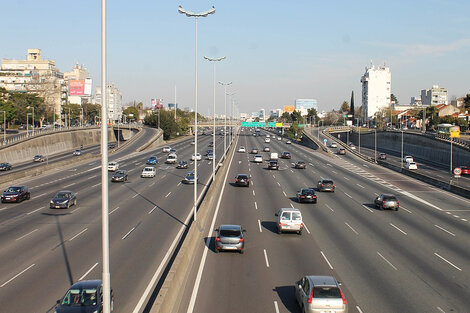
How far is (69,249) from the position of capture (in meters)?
22.1

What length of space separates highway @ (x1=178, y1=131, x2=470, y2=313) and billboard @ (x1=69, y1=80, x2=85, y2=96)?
341 feet

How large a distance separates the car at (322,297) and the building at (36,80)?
161 metres

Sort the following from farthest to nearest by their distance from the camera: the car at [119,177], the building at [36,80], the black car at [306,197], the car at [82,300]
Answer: the building at [36,80], the car at [119,177], the black car at [306,197], the car at [82,300]

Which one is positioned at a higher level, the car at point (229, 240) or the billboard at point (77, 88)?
the billboard at point (77, 88)

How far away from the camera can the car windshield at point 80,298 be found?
43.4 feet

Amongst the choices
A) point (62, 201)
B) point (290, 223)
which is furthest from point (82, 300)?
point (62, 201)

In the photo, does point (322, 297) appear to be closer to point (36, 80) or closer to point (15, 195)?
point (15, 195)

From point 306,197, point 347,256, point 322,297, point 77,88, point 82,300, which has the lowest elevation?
point 347,256

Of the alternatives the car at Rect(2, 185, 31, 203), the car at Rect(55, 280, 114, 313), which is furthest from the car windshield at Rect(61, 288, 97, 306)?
the car at Rect(2, 185, 31, 203)

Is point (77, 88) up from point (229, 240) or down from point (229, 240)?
up

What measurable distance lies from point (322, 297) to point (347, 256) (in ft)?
27.9

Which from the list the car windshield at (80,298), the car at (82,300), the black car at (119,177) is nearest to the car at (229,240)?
the car at (82,300)

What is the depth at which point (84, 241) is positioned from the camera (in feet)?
77.8

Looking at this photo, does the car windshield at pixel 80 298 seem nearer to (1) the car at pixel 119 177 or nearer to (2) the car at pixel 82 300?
(2) the car at pixel 82 300
